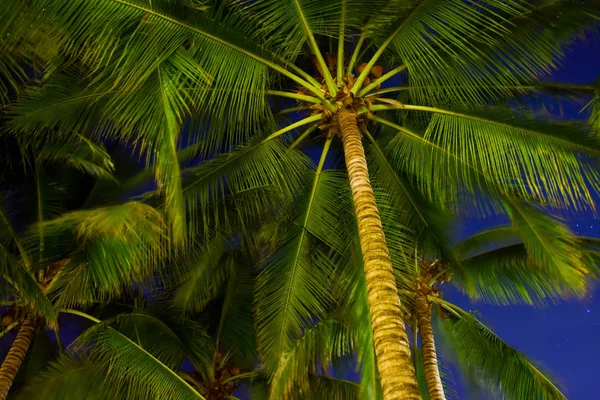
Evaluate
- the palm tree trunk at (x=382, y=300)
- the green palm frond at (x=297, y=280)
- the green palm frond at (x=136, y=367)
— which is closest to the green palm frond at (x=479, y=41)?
the palm tree trunk at (x=382, y=300)

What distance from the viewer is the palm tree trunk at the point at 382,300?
12.5 ft

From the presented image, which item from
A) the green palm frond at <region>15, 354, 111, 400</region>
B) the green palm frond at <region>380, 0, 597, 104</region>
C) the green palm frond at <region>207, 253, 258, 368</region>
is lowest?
the green palm frond at <region>15, 354, 111, 400</region>

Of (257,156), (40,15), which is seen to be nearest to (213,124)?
(257,156)

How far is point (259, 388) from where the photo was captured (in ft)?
31.2

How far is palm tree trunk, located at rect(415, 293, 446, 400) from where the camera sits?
8.16 meters

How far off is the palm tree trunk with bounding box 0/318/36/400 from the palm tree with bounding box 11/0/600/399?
3.13m

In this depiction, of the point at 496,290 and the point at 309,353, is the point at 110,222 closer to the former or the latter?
the point at 309,353

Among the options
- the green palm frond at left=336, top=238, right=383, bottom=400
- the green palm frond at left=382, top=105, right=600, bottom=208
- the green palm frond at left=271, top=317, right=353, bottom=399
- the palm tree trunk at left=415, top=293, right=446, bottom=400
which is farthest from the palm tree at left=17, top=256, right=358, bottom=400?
the green palm frond at left=382, top=105, right=600, bottom=208

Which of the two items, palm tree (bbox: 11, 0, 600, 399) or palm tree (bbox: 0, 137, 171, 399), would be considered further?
palm tree (bbox: 11, 0, 600, 399)

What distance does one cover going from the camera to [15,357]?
7621 millimetres

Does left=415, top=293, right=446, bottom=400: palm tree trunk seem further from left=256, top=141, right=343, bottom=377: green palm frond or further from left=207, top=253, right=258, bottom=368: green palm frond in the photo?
left=207, top=253, right=258, bottom=368: green palm frond

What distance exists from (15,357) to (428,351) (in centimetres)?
605

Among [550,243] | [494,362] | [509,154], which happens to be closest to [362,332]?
[509,154]

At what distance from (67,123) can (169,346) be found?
11.2ft
